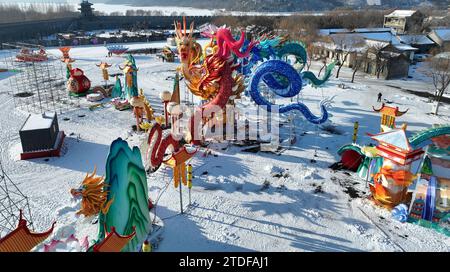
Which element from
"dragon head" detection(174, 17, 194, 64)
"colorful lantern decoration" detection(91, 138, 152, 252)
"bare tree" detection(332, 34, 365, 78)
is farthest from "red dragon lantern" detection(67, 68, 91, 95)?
"bare tree" detection(332, 34, 365, 78)

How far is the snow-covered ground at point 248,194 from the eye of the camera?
11.2m

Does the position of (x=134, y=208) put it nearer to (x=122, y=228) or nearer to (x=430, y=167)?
(x=122, y=228)

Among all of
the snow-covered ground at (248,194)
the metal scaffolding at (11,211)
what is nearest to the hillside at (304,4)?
the snow-covered ground at (248,194)

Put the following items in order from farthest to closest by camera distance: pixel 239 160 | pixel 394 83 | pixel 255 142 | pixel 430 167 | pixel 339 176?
pixel 394 83, pixel 255 142, pixel 239 160, pixel 339 176, pixel 430 167

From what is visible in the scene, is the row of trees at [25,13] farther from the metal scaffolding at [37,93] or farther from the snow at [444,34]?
the snow at [444,34]

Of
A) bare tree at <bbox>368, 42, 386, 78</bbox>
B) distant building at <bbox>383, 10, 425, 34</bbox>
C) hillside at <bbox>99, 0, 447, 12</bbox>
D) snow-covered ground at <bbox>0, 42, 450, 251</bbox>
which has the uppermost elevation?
hillside at <bbox>99, 0, 447, 12</bbox>

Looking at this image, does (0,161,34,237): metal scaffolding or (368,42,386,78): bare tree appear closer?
(0,161,34,237): metal scaffolding

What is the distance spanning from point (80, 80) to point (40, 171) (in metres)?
11.6

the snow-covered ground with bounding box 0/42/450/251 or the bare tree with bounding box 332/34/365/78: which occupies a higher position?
the bare tree with bounding box 332/34/365/78

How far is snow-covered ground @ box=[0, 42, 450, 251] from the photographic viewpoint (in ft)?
36.7

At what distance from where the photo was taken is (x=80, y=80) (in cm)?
2525

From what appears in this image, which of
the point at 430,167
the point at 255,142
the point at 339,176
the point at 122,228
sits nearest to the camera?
the point at 122,228

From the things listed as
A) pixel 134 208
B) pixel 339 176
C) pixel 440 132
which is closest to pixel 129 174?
pixel 134 208

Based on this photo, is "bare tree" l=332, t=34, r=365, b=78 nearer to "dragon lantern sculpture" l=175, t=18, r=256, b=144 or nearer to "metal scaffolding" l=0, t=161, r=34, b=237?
"dragon lantern sculpture" l=175, t=18, r=256, b=144
